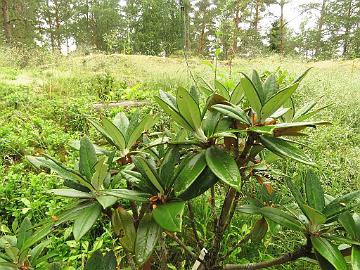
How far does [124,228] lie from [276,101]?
42cm

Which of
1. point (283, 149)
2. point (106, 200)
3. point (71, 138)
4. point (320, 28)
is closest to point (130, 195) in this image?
point (106, 200)

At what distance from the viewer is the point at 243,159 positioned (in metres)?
0.68

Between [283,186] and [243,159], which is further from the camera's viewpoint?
[283,186]

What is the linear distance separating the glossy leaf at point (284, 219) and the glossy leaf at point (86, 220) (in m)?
0.37

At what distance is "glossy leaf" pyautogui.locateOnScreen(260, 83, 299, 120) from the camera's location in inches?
22.3

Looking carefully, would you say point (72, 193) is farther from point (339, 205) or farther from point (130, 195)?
point (339, 205)

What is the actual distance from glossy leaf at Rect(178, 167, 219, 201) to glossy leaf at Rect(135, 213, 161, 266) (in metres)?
0.08

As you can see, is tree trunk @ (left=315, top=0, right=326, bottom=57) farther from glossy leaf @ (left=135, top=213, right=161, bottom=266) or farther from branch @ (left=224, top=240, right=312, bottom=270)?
glossy leaf @ (left=135, top=213, right=161, bottom=266)

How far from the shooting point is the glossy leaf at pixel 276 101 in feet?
1.86

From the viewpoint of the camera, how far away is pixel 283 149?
1.88 feet

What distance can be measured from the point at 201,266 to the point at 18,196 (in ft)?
5.39

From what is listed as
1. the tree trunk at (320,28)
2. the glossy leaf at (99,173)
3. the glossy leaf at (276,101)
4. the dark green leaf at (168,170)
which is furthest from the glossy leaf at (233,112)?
the tree trunk at (320,28)

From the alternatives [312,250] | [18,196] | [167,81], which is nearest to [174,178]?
[312,250]

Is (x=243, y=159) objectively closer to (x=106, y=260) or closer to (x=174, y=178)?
(x=174, y=178)
